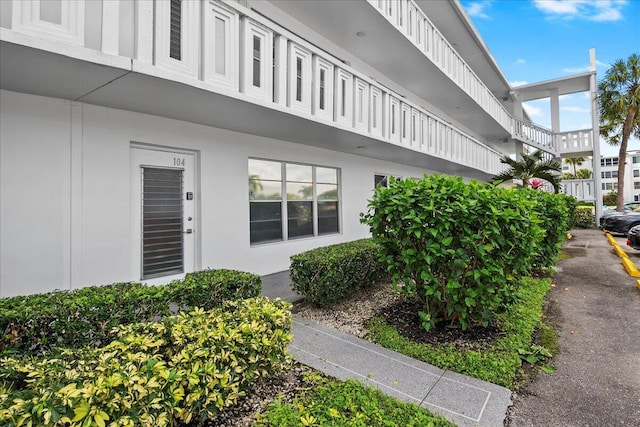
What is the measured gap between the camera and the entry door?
5.30 metres

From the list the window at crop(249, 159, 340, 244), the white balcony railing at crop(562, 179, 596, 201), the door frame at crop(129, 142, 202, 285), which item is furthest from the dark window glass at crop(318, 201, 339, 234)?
the white balcony railing at crop(562, 179, 596, 201)

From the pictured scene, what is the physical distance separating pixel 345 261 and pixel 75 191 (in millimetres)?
4023

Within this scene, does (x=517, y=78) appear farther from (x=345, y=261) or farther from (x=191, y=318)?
(x=191, y=318)

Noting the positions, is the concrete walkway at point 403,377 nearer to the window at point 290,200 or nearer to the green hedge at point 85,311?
the green hedge at point 85,311

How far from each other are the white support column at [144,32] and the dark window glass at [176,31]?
0.32m

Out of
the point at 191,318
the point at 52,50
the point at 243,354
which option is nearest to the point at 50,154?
the point at 52,50

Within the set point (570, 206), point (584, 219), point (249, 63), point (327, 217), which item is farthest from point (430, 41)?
point (584, 219)

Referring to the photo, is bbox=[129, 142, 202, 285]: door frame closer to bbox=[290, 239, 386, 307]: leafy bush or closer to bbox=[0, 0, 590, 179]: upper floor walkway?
bbox=[0, 0, 590, 179]: upper floor walkway

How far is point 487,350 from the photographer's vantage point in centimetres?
365

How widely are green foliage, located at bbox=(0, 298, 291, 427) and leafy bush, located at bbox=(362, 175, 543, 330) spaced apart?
5.94ft

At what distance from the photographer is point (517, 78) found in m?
19.8

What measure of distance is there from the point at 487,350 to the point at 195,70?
195 inches

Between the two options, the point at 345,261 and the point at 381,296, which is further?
the point at 381,296

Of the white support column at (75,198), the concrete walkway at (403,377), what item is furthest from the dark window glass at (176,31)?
the concrete walkway at (403,377)
